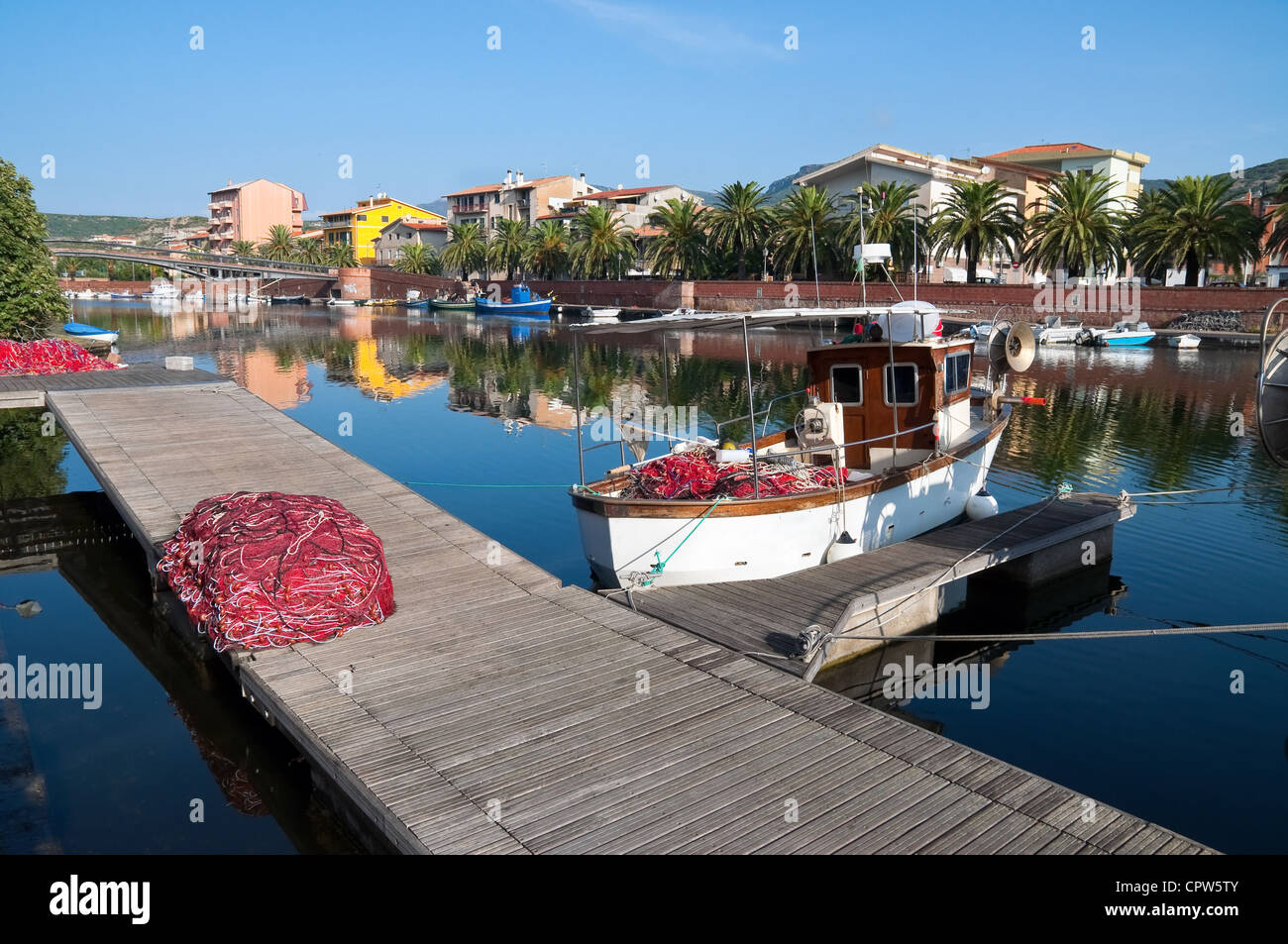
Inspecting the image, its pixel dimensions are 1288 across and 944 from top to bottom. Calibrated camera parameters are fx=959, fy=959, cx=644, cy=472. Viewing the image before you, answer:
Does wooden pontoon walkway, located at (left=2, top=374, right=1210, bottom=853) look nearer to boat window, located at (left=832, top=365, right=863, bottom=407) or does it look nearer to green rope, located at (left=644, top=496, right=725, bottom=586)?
green rope, located at (left=644, top=496, right=725, bottom=586)

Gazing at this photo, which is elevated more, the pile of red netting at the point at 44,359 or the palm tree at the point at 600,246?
the palm tree at the point at 600,246

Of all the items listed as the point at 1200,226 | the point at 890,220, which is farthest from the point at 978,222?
the point at 1200,226

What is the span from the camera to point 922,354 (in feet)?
52.7

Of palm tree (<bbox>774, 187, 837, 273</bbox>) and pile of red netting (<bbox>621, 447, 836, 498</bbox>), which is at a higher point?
palm tree (<bbox>774, 187, 837, 273</bbox>)

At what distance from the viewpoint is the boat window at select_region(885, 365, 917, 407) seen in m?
16.4

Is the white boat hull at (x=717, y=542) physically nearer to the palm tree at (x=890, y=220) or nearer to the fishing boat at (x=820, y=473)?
the fishing boat at (x=820, y=473)

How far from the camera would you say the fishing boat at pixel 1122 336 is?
56.8m

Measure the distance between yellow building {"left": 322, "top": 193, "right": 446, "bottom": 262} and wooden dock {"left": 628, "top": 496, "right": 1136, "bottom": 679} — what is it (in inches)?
5449

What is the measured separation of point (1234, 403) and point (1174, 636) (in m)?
25.9

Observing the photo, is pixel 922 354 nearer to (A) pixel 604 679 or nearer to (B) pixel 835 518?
(B) pixel 835 518

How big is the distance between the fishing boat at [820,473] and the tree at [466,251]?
96477 mm

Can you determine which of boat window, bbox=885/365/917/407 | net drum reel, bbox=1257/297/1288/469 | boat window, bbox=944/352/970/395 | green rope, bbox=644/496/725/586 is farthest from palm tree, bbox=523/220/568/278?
net drum reel, bbox=1257/297/1288/469

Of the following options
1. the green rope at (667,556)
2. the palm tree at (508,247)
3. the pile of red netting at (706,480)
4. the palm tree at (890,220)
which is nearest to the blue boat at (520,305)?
the palm tree at (508,247)
